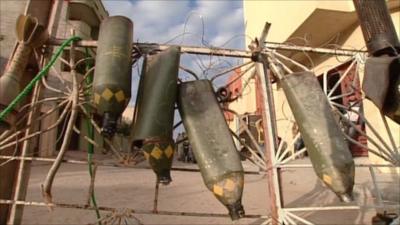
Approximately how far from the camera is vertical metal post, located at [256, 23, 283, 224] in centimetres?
268

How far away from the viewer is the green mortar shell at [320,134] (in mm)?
2291

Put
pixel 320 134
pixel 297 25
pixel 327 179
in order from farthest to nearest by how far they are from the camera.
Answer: pixel 297 25 < pixel 320 134 < pixel 327 179

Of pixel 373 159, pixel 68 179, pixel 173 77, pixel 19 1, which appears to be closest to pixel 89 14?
pixel 19 1

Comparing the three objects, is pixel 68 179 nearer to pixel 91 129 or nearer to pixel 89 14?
pixel 91 129

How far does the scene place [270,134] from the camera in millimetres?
2861

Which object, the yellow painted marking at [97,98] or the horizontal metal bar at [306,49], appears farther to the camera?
the horizontal metal bar at [306,49]

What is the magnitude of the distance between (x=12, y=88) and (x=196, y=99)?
157cm

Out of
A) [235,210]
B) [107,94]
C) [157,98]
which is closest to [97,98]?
[107,94]

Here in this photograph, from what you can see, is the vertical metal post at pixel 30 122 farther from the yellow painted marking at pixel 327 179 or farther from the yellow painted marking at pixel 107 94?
the yellow painted marking at pixel 327 179

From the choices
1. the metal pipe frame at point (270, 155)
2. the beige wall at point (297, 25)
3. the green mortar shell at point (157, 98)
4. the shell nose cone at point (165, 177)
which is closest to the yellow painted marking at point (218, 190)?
the shell nose cone at point (165, 177)

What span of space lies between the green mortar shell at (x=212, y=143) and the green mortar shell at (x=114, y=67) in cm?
51

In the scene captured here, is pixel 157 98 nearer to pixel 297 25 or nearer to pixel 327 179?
pixel 327 179

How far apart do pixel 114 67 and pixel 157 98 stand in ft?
1.30

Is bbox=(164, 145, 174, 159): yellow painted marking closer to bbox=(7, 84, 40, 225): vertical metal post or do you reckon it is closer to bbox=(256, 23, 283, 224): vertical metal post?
bbox=(256, 23, 283, 224): vertical metal post
